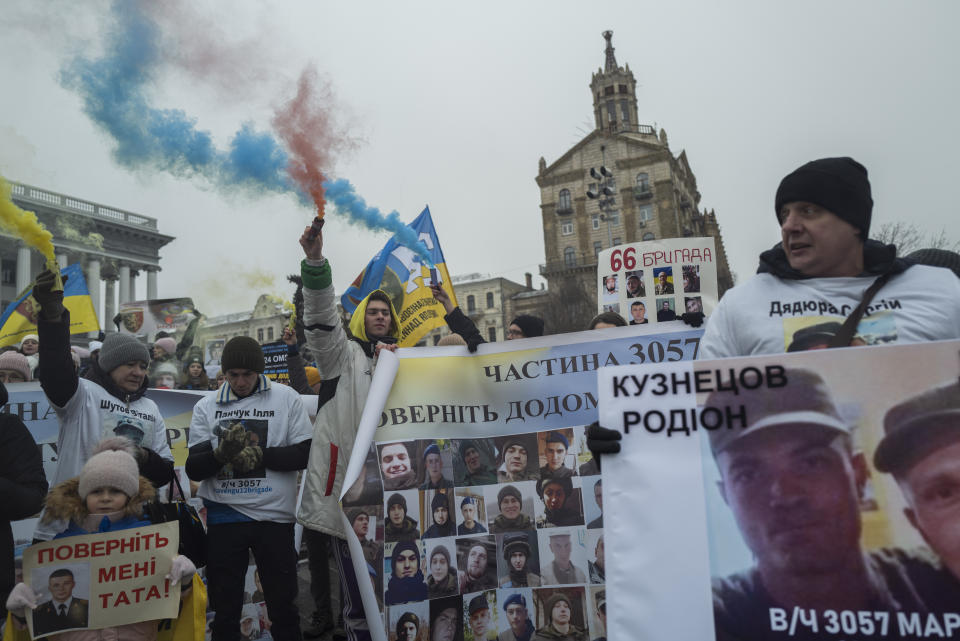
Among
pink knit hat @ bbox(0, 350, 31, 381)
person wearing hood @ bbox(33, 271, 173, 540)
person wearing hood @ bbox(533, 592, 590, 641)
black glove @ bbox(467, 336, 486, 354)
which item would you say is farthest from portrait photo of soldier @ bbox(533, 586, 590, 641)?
pink knit hat @ bbox(0, 350, 31, 381)

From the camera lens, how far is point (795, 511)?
2.11 m

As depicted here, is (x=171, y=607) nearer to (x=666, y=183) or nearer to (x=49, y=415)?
(x=49, y=415)

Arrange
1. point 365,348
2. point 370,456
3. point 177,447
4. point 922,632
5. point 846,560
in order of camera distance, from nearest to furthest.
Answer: point 922,632 < point 846,560 < point 370,456 < point 365,348 < point 177,447

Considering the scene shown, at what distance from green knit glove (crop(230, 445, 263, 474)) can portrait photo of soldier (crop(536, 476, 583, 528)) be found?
1.61 metres

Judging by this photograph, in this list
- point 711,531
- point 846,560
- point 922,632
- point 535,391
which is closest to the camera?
point 922,632

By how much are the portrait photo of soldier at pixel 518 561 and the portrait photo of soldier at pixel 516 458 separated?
0.30 m

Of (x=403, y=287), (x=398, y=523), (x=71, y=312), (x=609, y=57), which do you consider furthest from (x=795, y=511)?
(x=609, y=57)

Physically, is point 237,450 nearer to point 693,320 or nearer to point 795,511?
point 693,320

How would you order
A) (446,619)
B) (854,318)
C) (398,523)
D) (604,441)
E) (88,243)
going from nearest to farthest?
(604,441), (854,318), (446,619), (398,523), (88,243)

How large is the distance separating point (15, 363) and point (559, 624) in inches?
189

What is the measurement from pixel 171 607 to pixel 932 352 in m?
3.29

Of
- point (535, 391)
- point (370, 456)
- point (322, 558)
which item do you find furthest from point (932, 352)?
point (322, 558)

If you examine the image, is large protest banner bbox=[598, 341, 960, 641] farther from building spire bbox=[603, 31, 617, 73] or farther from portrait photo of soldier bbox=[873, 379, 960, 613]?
building spire bbox=[603, 31, 617, 73]

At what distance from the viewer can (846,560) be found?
2.02 metres
